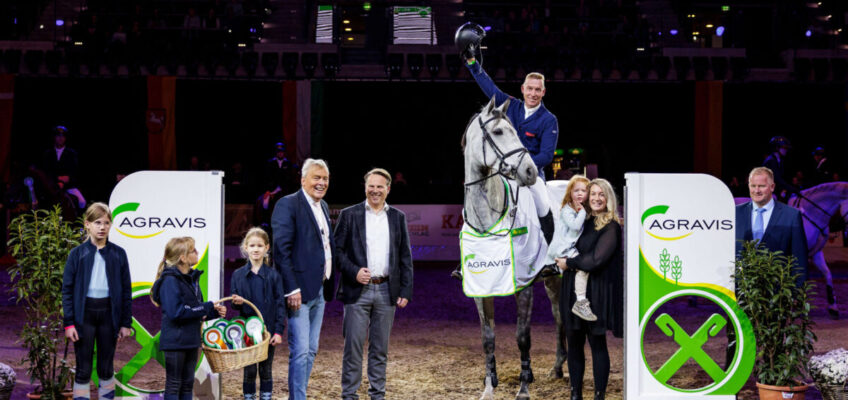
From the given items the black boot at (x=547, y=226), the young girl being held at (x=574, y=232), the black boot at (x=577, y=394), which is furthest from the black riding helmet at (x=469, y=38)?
the black boot at (x=577, y=394)

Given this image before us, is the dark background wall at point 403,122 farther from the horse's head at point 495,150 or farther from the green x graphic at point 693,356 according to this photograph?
the green x graphic at point 693,356

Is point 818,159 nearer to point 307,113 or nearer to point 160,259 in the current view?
point 307,113

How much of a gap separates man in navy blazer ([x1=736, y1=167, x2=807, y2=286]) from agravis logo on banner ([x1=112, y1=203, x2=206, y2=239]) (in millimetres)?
3717

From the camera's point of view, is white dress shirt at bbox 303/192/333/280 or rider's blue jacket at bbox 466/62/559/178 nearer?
white dress shirt at bbox 303/192/333/280

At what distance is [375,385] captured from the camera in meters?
5.13

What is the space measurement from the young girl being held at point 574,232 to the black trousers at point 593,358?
0.54 ft

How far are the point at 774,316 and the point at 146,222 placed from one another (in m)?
4.17

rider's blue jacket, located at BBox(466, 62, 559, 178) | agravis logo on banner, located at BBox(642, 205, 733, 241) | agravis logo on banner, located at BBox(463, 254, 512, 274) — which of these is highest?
rider's blue jacket, located at BBox(466, 62, 559, 178)

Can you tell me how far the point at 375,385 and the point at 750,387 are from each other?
294 cm

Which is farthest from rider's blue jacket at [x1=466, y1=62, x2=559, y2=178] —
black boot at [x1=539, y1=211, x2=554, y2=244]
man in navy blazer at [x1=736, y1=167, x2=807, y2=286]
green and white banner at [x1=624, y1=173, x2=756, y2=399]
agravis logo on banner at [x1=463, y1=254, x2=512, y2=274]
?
man in navy blazer at [x1=736, y1=167, x2=807, y2=286]

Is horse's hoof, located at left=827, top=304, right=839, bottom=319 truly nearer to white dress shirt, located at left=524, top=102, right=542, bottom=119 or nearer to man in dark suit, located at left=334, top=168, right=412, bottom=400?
white dress shirt, located at left=524, top=102, right=542, bottom=119

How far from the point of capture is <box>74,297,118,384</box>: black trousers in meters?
4.77

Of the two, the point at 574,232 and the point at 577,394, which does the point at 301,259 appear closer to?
the point at 574,232

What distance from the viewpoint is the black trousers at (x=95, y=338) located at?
477 centimetres
